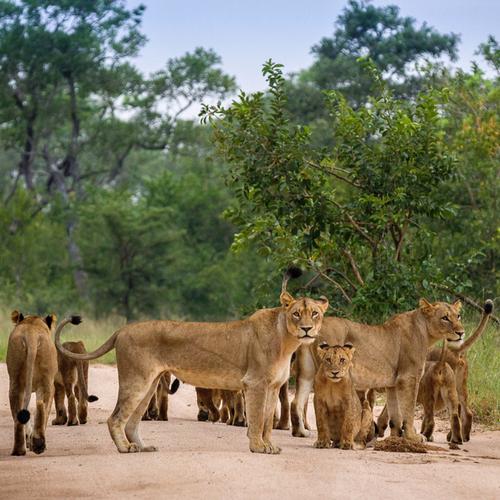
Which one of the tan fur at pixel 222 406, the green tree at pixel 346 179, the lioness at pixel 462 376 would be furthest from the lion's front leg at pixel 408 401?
the green tree at pixel 346 179

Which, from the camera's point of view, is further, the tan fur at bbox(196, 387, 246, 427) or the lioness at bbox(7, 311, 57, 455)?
the tan fur at bbox(196, 387, 246, 427)

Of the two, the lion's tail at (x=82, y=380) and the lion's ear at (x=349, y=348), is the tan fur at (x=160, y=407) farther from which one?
the lion's ear at (x=349, y=348)

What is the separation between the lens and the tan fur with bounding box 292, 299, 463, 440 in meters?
9.91

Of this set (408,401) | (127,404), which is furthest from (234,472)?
(408,401)

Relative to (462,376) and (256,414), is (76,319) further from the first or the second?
(462,376)

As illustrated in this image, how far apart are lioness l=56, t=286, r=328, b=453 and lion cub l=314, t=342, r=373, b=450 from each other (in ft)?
1.14

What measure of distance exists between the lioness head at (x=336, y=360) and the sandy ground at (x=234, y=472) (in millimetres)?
516

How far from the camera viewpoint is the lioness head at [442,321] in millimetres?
10086

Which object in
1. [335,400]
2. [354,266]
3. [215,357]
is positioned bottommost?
[335,400]

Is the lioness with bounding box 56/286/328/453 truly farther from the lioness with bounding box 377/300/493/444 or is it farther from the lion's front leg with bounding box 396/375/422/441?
the lioness with bounding box 377/300/493/444

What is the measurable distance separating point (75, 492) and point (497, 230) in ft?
38.6

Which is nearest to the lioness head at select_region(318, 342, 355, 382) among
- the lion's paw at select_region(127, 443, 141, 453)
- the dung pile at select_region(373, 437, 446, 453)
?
the dung pile at select_region(373, 437, 446, 453)

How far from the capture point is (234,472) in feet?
24.2

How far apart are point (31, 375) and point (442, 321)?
9.93 feet
